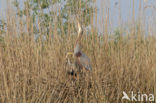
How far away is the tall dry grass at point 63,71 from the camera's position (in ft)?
7.00

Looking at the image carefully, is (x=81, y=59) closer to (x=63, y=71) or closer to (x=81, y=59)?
(x=81, y=59)

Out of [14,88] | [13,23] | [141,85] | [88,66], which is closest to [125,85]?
[141,85]

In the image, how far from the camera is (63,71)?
249 centimetres

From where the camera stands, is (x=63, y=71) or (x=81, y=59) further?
(x=63, y=71)

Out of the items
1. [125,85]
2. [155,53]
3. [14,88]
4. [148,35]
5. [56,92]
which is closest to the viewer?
[14,88]

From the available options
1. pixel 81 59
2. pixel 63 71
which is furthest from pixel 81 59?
pixel 63 71

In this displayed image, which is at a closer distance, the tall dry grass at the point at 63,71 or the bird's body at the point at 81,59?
the tall dry grass at the point at 63,71

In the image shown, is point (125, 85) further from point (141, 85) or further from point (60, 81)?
point (60, 81)

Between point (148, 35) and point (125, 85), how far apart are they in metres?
0.97

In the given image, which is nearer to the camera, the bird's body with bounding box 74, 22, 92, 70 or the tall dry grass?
the tall dry grass

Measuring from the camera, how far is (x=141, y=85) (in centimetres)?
253

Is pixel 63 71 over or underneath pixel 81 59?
underneath

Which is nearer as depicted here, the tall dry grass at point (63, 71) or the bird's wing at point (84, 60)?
the tall dry grass at point (63, 71)

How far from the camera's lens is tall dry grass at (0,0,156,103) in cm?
213
